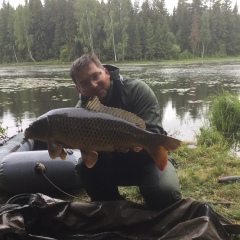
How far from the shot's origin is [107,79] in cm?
231

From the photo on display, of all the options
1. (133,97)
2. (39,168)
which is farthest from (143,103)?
(39,168)

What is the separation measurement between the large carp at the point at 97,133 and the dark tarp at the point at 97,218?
0.33m

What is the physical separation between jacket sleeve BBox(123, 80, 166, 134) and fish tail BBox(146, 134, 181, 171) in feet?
1.01

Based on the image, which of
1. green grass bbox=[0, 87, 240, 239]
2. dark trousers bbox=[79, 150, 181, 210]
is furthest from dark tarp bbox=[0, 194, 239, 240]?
green grass bbox=[0, 87, 240, 239]

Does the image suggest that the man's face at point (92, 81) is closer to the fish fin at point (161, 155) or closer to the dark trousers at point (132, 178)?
the dark trousers at point (132, 178)

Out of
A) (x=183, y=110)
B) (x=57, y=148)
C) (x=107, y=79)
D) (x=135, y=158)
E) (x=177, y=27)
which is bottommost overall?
(x=183, y=110)

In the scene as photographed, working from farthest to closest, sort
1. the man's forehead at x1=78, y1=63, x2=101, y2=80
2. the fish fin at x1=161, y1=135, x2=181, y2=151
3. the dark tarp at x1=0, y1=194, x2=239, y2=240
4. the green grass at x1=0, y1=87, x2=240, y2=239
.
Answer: the green grass at x1=0, y1=87, x2=240, y2=239, the man's forehead at x1=78, y1=63, x2=101, y2=80, the dark tarp at x1=0, y1=194, x2=239, y2=240, the fish fin at x1=161, y1=135, x2=181, y2=151

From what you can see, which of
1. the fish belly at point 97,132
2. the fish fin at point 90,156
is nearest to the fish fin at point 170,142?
the fish belly at point 97,132

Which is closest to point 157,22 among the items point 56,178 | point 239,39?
point 239,39

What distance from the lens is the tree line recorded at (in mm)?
40594

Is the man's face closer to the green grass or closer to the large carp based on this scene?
the large carp

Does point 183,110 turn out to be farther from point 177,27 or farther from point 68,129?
point 177,27

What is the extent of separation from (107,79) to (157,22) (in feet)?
147

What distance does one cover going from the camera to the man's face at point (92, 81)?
221 centimetres
